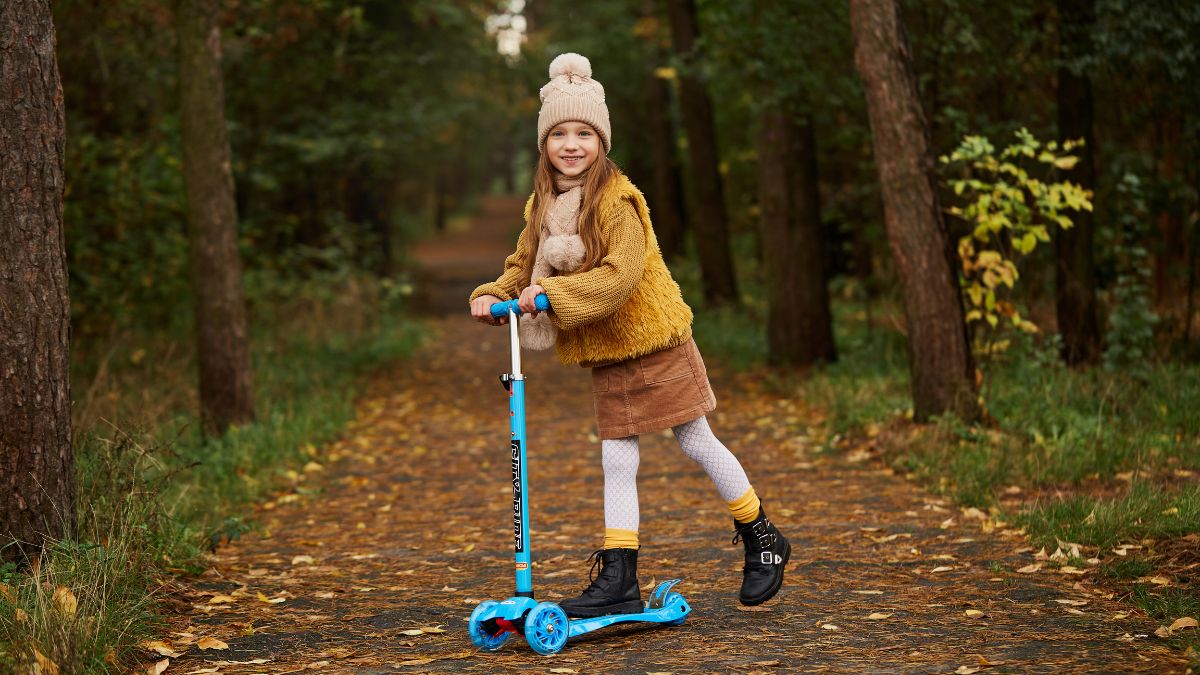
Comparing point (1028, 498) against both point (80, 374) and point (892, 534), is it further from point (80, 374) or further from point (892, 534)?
point (80, 374)

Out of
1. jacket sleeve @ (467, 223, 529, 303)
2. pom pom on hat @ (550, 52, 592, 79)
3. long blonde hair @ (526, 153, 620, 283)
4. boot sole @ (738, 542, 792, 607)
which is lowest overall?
boot sole @ (738, 542, 792, 607)

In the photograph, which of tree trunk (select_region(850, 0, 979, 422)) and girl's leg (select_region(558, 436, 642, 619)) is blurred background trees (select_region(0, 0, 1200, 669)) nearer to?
tree trunk (select_region(850, 0, 979, 422))

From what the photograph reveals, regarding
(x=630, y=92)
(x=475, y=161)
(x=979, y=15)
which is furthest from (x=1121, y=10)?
(x=475, y=161)

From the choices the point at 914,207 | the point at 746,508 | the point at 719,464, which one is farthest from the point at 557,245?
the point at 914,207

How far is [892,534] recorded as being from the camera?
20.5ft

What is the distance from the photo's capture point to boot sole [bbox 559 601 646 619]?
4645 mm

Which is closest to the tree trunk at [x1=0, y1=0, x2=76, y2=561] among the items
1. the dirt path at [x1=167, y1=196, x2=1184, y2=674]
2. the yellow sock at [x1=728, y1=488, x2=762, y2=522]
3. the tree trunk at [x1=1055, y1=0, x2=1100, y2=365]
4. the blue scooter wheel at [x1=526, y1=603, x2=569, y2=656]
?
the dirt path at [x1=167, y1=196, x2=1184, y2=674]

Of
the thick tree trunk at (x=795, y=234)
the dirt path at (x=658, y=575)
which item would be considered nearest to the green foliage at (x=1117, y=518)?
the dirt path at (x=658, y=575)

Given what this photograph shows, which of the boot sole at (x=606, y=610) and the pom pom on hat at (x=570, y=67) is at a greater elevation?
the pom pom on hat at (x=570, y=67)

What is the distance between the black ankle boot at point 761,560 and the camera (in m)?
4.97

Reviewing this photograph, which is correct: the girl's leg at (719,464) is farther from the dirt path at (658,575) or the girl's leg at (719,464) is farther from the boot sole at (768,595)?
the dirt path at (658,575)

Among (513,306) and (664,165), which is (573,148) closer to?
(513,306)

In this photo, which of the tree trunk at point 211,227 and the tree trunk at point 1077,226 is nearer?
the tree trunk at point 211,227

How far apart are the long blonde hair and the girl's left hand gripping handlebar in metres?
0.27
